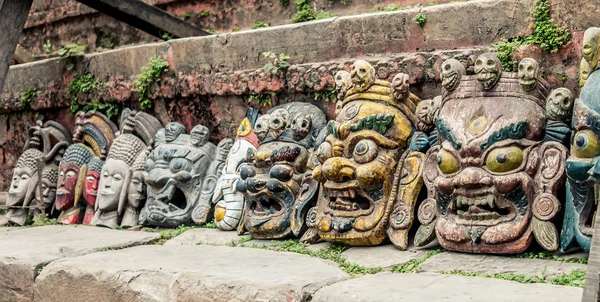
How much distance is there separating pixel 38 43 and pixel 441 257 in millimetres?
7057

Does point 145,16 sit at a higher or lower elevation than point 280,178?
higher

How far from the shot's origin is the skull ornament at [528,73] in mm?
4484

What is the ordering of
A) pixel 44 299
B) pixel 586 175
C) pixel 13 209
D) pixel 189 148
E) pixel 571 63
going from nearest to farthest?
pixel 586 175 → pixel 571 63 → pixel 44 299 → pixel 189 148 → pixel 13 209

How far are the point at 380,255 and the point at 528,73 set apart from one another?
1.27 metres

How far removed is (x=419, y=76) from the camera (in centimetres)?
534

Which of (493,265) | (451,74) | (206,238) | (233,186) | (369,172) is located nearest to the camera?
(493,265)

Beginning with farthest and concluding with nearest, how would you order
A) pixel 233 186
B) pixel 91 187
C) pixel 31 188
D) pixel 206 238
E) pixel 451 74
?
pixel 31 188
pixel 91 187
pixel 233 186
pixel 206 238
pixel 451 74

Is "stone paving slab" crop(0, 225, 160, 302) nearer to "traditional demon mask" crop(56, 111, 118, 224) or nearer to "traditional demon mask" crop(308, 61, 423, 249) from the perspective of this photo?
"traditional demon mask" crop(56, 111, 118, 224)

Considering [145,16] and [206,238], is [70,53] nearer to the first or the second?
[145,16]

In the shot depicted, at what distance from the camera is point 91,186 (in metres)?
6.75

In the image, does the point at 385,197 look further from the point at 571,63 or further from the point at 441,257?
the point at 571,63

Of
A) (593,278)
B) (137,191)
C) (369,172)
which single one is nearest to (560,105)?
(369,172)

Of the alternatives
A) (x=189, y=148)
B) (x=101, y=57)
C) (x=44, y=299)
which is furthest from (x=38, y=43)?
(x=44, y=299)

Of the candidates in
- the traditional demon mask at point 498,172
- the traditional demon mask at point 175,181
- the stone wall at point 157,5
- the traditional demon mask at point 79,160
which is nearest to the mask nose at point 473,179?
the traditional demon mask at point 498,172
